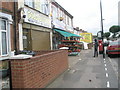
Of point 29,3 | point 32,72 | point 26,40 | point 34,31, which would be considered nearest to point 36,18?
point 34,31

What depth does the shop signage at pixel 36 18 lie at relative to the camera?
10.2 metres

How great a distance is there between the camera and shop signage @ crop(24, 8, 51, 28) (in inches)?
403

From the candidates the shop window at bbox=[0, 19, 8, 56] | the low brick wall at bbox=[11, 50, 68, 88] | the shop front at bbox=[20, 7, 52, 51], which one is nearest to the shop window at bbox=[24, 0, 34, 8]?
the shop front at bbox=[20, 7, 52, 51]

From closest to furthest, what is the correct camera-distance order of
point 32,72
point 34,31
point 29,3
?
point 32,72 < point 29,3 < point 34,31

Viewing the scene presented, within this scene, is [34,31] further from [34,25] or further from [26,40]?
[26,40]

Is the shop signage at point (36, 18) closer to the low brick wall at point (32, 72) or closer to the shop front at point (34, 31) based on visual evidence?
the shop front at point (34, 31)

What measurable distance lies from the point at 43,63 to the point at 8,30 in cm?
417

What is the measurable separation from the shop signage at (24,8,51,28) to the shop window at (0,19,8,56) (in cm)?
210

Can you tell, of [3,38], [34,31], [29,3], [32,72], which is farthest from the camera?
[34,31]

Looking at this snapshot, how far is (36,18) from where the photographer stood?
11789mm

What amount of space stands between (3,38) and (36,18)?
449 centimetres

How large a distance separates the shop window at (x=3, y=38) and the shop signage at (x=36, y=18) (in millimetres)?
2095

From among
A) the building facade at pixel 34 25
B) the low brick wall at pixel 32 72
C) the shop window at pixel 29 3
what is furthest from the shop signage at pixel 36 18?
the low brick wall at pixel 32 72

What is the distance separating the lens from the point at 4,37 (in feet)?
26.1
